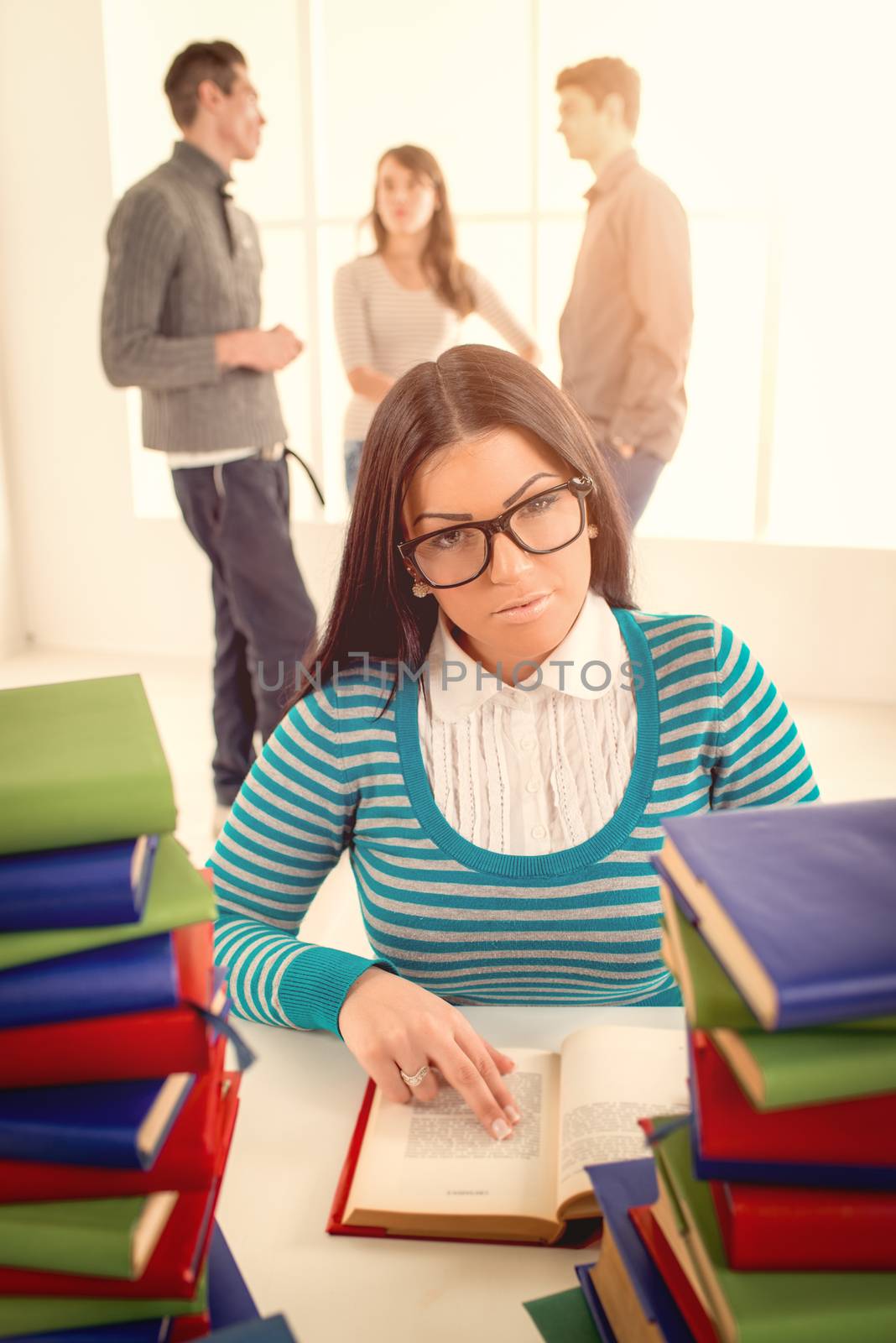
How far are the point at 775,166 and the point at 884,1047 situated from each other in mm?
3602

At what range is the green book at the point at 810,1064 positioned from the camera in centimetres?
48

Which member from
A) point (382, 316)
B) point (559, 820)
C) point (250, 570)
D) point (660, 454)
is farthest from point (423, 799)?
point (382, 316)

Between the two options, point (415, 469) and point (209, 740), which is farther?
point (209, 740)

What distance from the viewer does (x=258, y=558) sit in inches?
106

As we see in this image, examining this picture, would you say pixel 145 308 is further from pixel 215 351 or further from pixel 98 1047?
pixel 98 1047

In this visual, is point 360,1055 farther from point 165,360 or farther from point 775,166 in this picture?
point 775,166

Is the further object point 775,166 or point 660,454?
point 775,166

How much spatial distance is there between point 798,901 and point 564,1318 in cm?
31

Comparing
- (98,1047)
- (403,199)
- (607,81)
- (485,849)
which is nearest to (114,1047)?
(98,1047)

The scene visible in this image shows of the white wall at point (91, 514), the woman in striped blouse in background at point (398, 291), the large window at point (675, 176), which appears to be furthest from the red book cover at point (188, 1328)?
the large window at point (675, 176)

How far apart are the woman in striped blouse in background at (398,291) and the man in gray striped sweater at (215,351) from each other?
1.53 feet

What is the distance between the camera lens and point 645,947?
1.12 meters

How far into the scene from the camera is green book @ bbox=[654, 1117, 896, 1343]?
0.50 meters

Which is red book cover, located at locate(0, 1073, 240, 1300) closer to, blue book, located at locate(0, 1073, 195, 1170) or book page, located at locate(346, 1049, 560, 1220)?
blue book, located at locate(0, 1073, 195, 1170)
